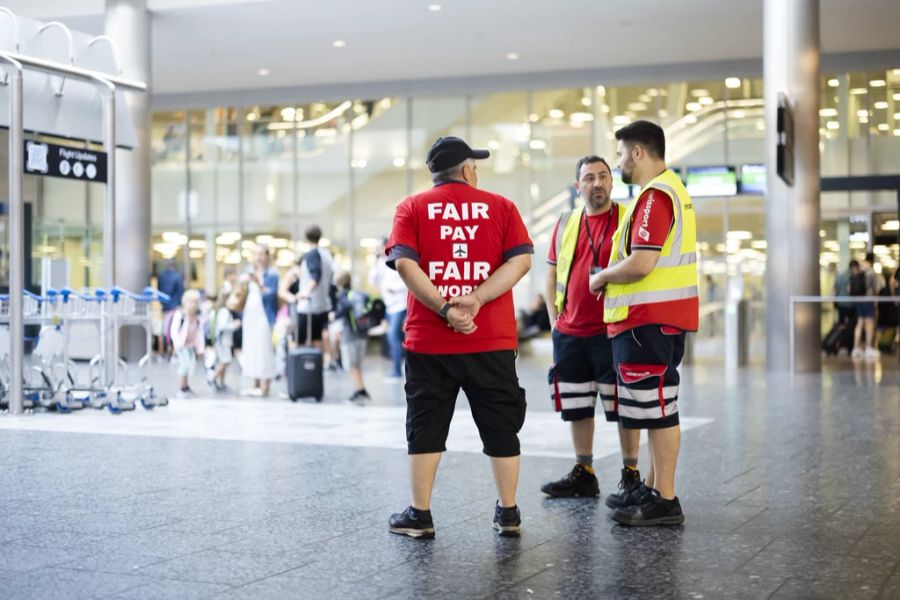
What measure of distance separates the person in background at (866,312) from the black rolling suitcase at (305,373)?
12.5m

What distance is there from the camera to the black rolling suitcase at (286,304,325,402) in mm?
12195

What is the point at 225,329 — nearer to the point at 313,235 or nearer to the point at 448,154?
the point at 313,235

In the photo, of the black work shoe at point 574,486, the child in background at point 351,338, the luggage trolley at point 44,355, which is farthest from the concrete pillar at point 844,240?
the black work shoe at point 574,486

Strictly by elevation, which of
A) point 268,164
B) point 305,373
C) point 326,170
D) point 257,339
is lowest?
point 305,373

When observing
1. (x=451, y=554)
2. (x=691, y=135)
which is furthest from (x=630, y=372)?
(x=691, y=135)

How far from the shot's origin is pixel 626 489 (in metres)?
5.66

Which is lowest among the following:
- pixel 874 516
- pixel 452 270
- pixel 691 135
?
pixel 874 516

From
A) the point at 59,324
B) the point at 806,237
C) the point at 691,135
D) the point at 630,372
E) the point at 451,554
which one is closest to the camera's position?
the point at 451,554

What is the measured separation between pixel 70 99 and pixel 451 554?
8.32 meters

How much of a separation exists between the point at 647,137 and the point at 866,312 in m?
17.8

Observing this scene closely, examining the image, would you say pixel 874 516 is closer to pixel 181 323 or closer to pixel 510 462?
pixel 510 462

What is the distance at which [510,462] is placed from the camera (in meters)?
4.96

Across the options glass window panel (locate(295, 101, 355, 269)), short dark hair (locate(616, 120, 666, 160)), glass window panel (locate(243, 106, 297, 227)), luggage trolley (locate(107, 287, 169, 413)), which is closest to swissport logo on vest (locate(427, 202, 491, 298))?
short dark hair (locate(616, 120, 666, 160))

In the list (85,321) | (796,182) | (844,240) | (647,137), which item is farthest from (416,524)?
(844,240)
